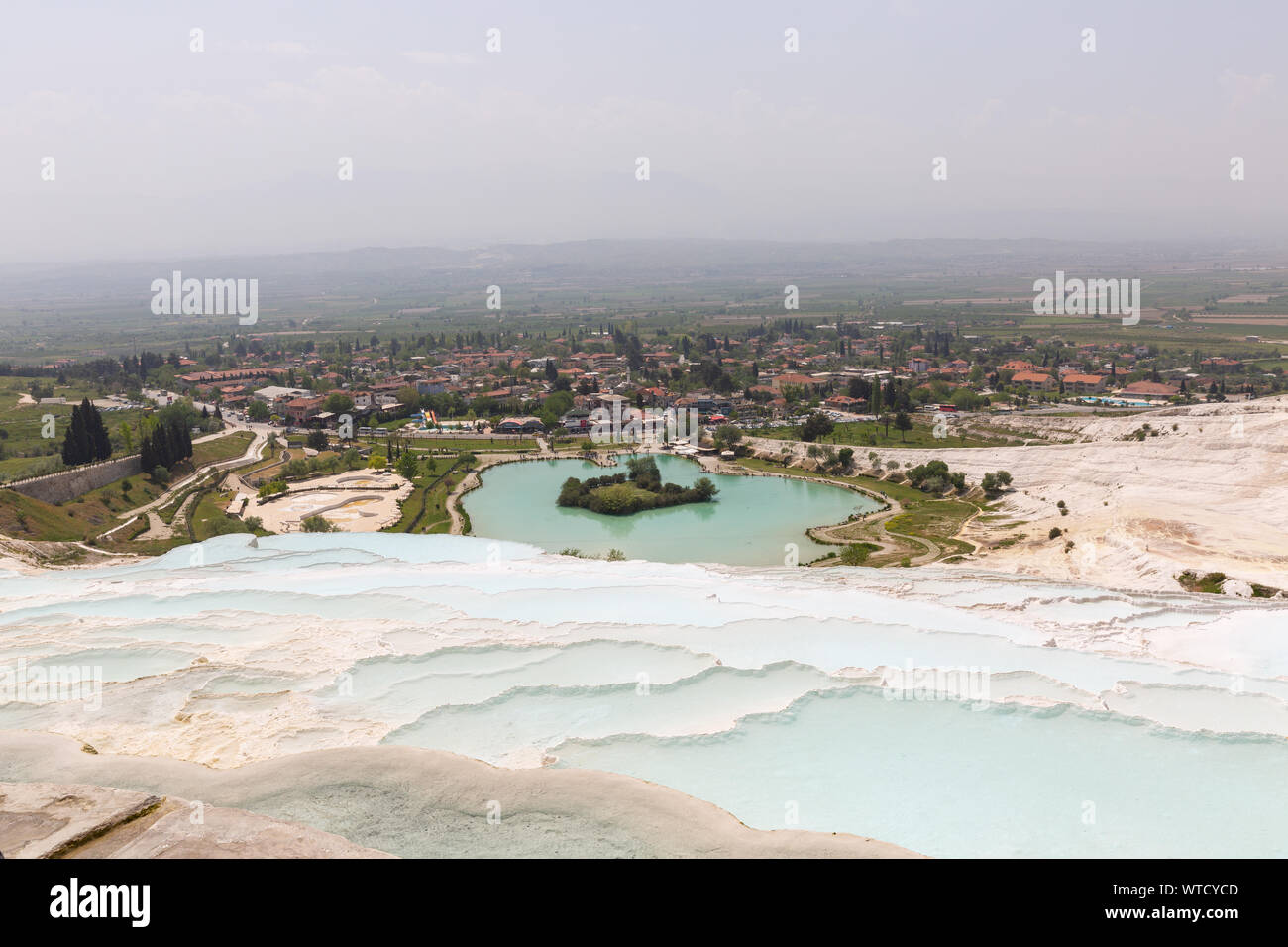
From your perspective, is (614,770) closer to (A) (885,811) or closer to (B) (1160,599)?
(A) (885,811)

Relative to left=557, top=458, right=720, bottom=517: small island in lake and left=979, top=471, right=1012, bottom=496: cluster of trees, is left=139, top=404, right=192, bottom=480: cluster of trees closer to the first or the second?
left=557, top=458, right=720, bottom=517: small island in lake

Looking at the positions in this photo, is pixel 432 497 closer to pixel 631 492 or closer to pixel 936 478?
pixel 631 492

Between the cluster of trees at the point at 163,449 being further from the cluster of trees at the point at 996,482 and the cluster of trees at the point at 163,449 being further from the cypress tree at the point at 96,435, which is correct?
the cluster of trees at the point at 996,482

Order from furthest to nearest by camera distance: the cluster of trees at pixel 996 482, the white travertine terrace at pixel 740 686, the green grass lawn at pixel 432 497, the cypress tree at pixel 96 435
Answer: the cypress tree at pixel 96 435
the cluster of trees at pixel 996 482
the green grass lawn at pixel 432 497
the white travertine terrace at pixel 740 686

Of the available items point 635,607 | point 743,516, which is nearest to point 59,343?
point 743,516

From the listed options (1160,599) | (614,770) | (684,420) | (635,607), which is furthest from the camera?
(684,420)

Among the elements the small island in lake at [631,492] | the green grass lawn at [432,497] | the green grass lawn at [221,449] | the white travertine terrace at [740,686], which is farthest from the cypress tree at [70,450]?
the white travertine terrace at [740,686]
